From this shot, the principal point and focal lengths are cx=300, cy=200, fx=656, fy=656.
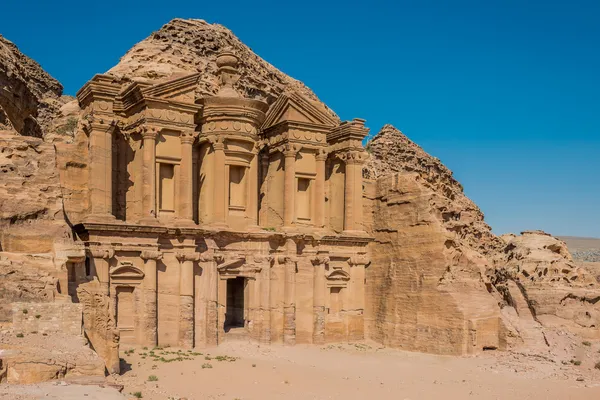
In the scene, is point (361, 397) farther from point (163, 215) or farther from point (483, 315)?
point (163, 215)

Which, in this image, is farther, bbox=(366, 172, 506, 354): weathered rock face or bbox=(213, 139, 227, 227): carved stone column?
bbox=(213, 139, 227, 227): carved stone column

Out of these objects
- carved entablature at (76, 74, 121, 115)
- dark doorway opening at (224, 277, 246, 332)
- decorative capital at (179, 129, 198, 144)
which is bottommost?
dark doorway opening at (224, 277, 246, 332)

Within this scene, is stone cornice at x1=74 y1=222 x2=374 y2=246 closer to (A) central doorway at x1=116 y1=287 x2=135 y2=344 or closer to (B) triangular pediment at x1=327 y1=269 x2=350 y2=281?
(B) triangular pediment at x1=327 y1=269 x2=350 y2=281

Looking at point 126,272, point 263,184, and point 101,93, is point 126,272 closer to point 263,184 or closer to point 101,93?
point 101,93

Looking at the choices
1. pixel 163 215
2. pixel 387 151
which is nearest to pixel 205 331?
pixel 163 215

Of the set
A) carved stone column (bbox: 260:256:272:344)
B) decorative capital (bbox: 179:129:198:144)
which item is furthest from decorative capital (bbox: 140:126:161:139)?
carved stone column (bbox: 260:256:272:344)

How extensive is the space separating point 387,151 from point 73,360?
28.2 metres

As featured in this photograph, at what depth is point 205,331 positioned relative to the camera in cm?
Answer: 2827

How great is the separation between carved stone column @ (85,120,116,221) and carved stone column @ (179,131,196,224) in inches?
121

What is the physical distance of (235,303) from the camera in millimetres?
33219

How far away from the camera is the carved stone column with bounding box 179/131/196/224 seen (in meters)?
28.9

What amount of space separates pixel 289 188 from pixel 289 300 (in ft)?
17.4

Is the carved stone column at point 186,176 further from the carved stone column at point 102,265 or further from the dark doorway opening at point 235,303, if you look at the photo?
the dark doorway opening at point 235,303

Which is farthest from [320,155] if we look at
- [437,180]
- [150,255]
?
[150,255]
